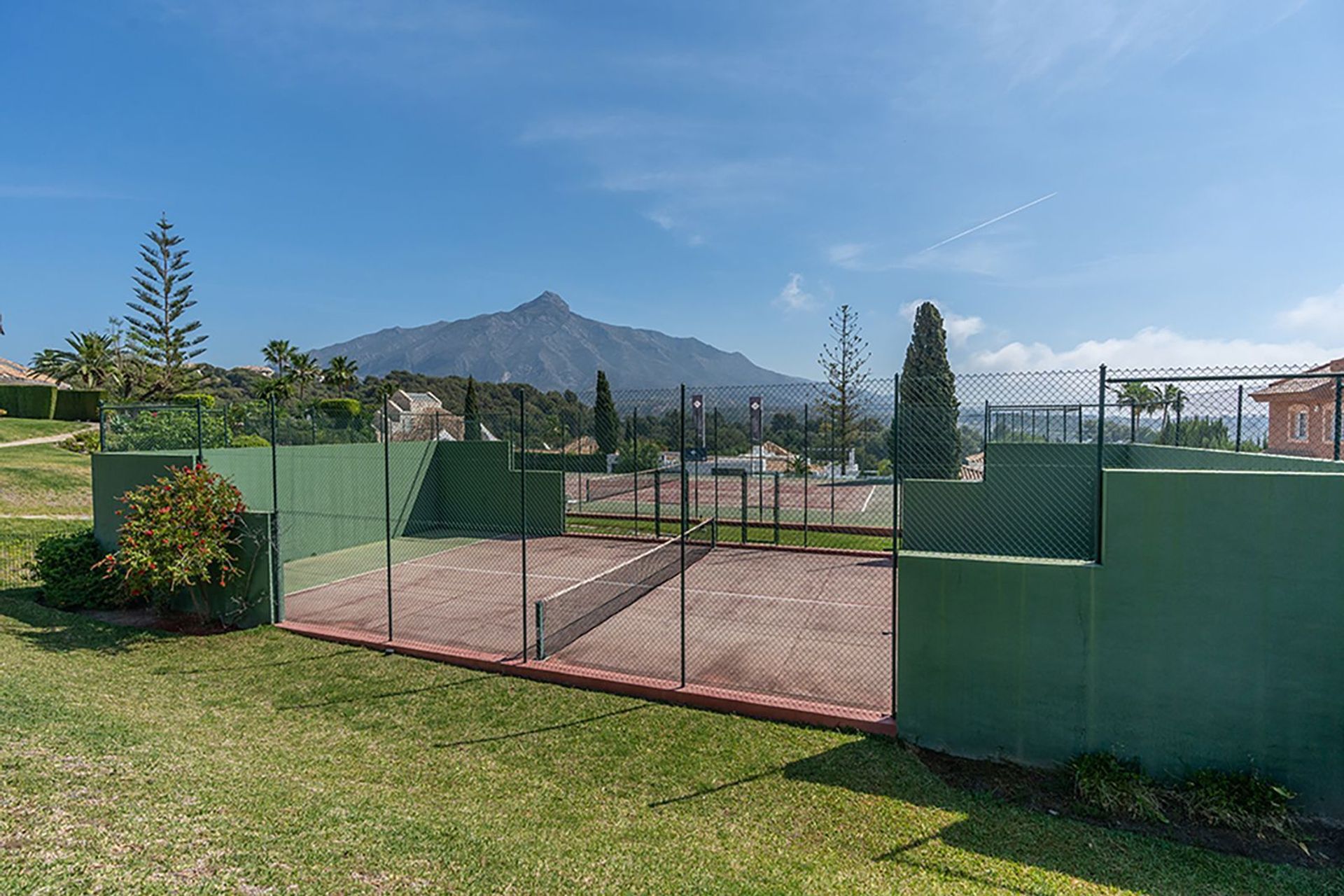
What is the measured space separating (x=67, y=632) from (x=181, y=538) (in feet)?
5.80

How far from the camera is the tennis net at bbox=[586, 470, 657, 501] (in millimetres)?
17078

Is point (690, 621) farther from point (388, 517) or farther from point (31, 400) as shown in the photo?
point (31, 400)

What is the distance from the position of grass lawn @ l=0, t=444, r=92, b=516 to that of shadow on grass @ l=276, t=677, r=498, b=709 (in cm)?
1506

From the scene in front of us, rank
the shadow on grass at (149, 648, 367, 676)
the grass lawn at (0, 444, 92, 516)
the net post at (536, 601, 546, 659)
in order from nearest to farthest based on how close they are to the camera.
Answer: the shadow on grass at (149, 648, 367, 676) < the net post at (536, 601, 546, 659) < the grass lawn at (0, 444, 92, 516)

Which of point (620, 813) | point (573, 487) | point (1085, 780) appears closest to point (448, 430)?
point (573, 487)

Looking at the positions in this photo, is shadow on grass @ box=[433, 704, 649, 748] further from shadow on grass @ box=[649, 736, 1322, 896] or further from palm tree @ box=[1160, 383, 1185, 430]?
palm tree @ box=[1160, 383, 1185, 430]

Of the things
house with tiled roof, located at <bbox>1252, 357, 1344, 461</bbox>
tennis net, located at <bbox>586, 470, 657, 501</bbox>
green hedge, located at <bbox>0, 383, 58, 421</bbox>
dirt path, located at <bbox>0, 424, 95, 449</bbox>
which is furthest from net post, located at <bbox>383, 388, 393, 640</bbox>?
green hedge, located at <bbox>0, 383, 58, 421</bbox>

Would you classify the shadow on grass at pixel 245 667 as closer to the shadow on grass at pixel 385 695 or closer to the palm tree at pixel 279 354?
the shadow on grass at pixel 385 695

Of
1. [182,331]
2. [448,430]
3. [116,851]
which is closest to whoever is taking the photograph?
[116,851]

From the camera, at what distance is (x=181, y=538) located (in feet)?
27.9

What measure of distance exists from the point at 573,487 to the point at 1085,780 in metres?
15.0

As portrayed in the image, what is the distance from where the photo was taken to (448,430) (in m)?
18.1

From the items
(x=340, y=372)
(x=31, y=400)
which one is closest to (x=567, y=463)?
(x=31, y=400)

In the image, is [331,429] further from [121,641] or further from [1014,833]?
[1014,833]
